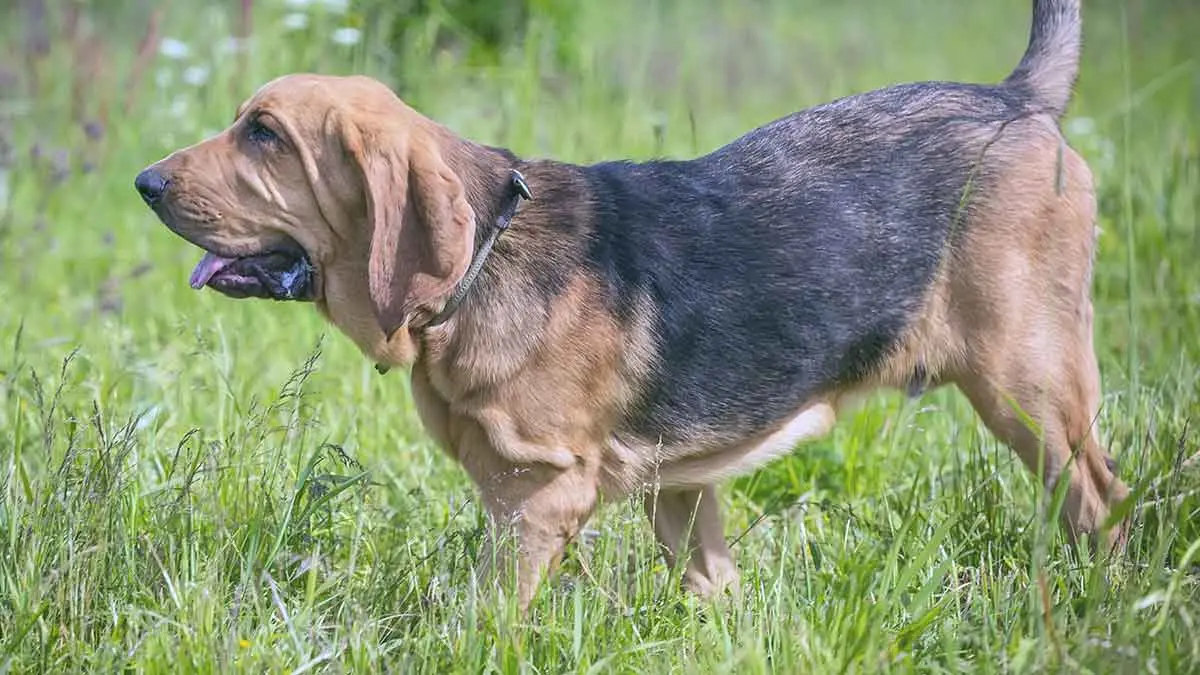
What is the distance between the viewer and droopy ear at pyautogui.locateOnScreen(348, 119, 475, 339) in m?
3.59

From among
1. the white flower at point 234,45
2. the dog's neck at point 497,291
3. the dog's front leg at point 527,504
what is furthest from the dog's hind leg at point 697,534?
the white flower at point 234,45

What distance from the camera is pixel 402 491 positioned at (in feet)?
15.1

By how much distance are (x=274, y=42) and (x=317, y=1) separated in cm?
128

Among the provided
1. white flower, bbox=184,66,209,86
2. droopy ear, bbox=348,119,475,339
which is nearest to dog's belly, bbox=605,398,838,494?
droopy ear, bbox=348,119,475,339

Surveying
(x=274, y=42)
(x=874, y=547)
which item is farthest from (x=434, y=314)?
(x=274, y=42)

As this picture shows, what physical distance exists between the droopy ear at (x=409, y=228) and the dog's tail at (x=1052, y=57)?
181 cm

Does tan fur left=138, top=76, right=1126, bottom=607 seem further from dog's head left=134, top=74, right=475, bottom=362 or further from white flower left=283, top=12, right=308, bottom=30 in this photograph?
white flower left=283, top=12, right=308, bottom=30

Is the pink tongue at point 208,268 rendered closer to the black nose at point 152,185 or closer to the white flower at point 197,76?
the black nose at point 152,185

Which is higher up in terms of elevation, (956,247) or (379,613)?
(956,247)

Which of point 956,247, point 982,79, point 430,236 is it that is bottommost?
point 982,79

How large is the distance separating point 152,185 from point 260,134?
294 mm

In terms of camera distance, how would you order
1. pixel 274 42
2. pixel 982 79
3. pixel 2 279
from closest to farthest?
pixel 2 279, pixel 274 42, pixel 982 79

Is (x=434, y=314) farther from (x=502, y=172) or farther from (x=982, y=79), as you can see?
(x=982, y=79)

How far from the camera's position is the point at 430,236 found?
141 inches
